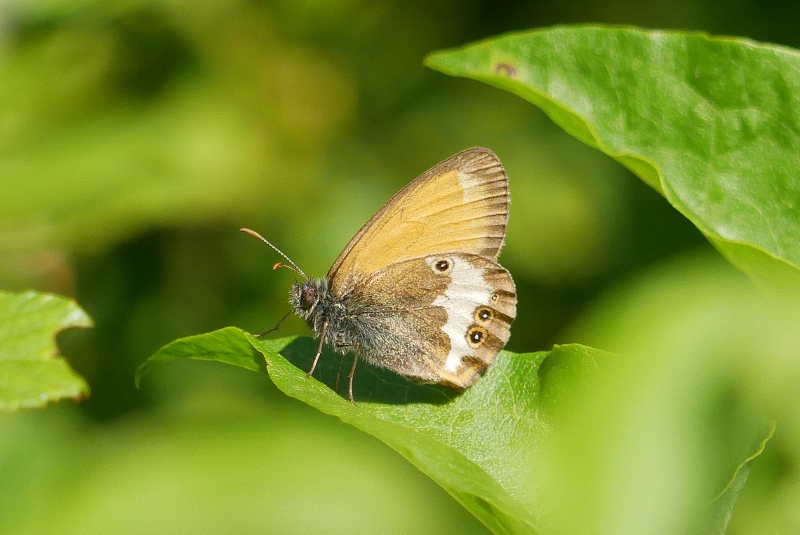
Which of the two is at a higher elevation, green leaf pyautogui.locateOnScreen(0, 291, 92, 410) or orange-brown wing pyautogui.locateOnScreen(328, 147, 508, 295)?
orange-brown wing pyautogui.locateOnScreen(328, 147, 508, 295)

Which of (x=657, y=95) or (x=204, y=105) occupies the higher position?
(x=657, y=95)

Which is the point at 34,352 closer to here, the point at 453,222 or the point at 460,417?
the point at 460,417

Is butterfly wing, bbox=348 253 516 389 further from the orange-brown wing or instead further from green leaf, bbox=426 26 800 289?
green leaf, bbox=426 26 800 289

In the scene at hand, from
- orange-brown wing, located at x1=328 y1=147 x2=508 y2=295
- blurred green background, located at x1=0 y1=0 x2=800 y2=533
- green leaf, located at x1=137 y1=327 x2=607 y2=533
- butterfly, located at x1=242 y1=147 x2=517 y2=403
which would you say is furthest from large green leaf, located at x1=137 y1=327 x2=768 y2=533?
blurred green background, located at x1=0 y1=0 x2=800 y2=533

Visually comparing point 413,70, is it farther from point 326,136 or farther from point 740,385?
point 740,385

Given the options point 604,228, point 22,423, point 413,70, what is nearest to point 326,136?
point 413,70

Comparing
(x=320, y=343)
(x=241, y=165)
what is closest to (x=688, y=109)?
(x=320, y=343)
